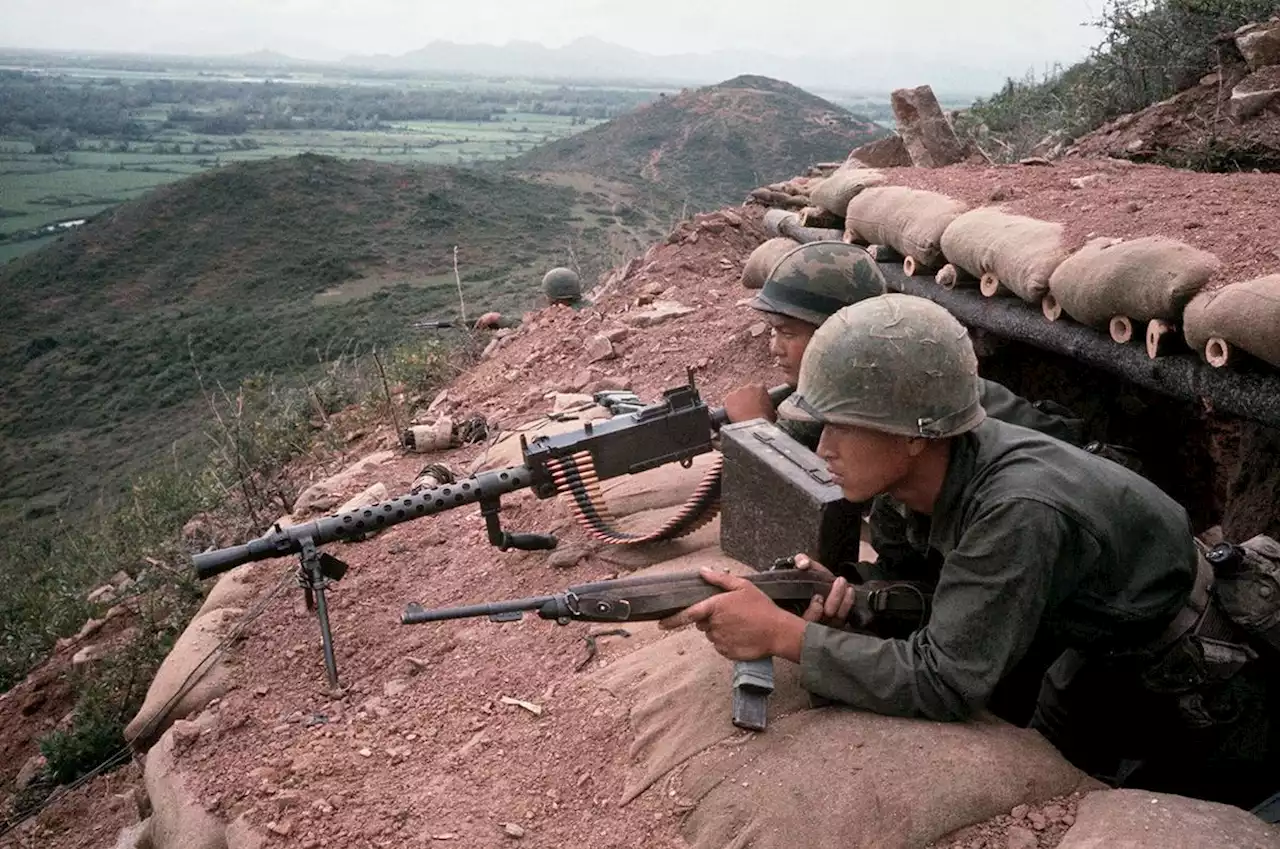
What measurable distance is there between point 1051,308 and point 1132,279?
0.51m

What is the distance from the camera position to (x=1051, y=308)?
3938 millimetres

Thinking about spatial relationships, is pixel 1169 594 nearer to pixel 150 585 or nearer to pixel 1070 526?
pixel 1070 526

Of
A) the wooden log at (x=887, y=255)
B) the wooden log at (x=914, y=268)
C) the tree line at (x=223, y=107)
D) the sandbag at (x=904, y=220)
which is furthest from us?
the tree line at (x=223, y=107)

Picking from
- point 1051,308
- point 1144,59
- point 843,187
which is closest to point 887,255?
point 843,187

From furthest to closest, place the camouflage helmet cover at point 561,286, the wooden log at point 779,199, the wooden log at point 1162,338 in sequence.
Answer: the camouflage helmet cover at point 561,286 → the wooden log at point 779,199 → the wooden log at point 1162,338

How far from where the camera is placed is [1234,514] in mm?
3951

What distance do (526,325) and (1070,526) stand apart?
7262 millimetres

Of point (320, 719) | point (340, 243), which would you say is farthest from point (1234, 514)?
point (340, 243)

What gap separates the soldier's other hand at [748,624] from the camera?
2.44m

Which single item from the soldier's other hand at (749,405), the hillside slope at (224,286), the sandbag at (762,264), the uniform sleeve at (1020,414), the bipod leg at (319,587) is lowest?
the hillside slope at (224,286)

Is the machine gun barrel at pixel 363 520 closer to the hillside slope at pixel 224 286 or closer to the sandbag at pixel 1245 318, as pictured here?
the sandbag at pixel 1245 318

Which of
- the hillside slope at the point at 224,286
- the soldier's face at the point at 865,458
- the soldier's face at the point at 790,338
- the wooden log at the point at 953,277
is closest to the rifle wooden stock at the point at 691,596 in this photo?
the soldier's face at the point at 865,458

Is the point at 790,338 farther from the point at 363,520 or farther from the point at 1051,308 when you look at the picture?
the point at 363,520

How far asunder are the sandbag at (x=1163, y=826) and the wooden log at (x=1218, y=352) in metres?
1.42
